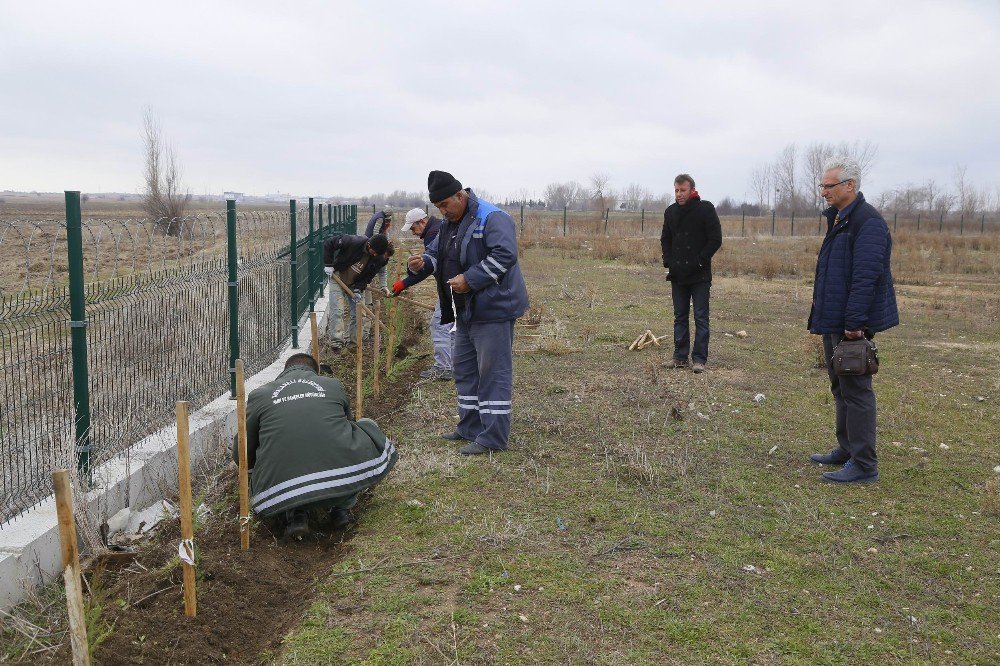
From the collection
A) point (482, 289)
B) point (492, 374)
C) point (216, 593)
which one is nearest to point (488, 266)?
point (482, 289)

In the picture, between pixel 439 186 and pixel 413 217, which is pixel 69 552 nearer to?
pixel 439 186

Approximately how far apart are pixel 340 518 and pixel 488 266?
1813 millimetres

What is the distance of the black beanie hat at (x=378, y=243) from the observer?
809cm

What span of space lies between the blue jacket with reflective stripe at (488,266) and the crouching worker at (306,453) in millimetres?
1273

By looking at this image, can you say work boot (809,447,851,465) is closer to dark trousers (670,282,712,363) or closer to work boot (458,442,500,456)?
work boot (458,442,500,456)

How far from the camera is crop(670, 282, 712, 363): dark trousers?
27.9 ft

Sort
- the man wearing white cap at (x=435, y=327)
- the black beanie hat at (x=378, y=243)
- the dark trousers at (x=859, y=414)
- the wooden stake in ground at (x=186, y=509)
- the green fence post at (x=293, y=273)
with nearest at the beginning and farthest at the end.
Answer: the wooden stake in ground at (x=186, y=509) < the dark trousers at (x=859, y=414) < the man wearing white cap at (x=435, y=327) < the black beanie hat at (x=378, y=243) < the green fence post at (x=293, y=273)

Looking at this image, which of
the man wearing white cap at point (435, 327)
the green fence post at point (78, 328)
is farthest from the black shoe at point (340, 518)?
the man wearing white cap at point (435, 327)

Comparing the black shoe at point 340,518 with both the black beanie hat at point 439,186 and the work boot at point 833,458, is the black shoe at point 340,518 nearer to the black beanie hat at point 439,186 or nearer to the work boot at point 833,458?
→ the black beanie hat at point 439,186

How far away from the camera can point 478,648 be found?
3303 millimetres

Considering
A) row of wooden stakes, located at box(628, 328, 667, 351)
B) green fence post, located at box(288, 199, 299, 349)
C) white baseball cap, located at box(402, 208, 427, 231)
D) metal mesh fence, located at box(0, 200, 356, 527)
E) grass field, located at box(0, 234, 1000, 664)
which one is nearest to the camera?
grass field, located at box(0, 234, 1000, 664)

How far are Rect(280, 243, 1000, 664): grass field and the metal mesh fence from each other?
→ 5.10ft

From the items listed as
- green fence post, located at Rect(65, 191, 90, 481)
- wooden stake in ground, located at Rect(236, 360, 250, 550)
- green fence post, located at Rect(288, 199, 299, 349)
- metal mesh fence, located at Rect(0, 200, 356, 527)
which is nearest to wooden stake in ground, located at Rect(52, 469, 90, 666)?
wooden stake in ground, located at Rect(236, 360, 250, 550)

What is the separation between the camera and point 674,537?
439cm
